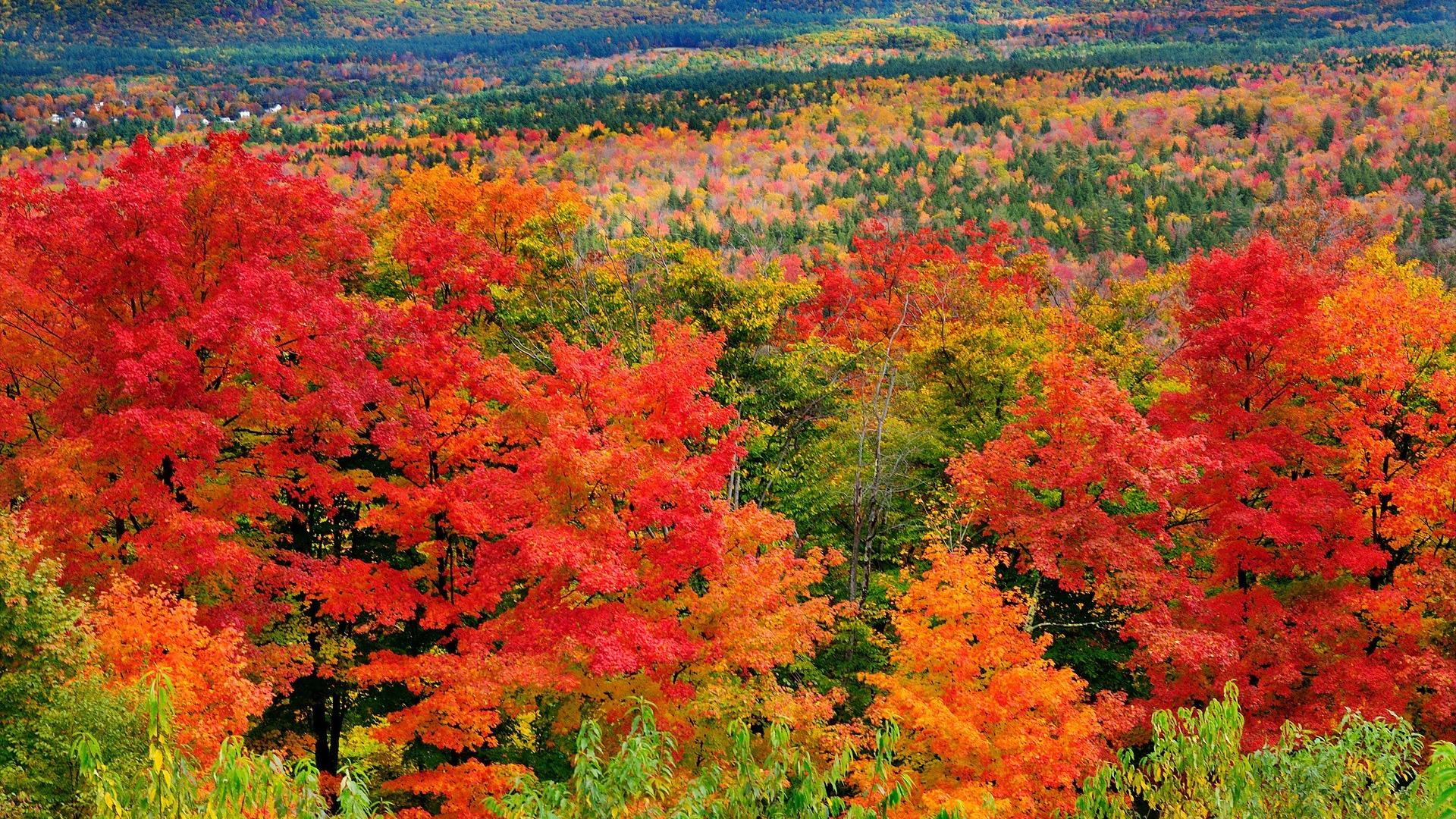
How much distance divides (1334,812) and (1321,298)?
2094cm

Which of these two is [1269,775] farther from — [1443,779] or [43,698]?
[43,698]

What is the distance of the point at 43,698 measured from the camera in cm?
1422

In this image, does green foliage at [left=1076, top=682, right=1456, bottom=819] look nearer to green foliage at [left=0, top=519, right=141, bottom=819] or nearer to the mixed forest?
the mixed forest

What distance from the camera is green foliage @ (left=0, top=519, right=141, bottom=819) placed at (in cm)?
1307

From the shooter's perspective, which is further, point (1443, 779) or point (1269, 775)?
point (1269, 775)

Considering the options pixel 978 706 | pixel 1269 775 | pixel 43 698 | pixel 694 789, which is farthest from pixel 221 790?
pixel 978 706

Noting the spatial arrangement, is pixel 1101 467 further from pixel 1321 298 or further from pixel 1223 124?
pixel 1223 124

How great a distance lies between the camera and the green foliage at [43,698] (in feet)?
42.9

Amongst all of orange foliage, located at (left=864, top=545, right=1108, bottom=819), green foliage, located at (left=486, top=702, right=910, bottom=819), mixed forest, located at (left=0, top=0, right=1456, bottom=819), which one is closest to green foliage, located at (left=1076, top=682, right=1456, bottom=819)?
mixed forest, located at (left=0, top=0, right=1456, bottom=819)

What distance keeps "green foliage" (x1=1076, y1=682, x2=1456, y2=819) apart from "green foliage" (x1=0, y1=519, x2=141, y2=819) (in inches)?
485

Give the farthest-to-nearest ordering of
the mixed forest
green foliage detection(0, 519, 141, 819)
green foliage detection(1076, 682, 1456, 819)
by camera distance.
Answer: the mixed forest → green foliage detection(0, 519, 141, 819) → green foliage detection(1076, 682, 1456, 819)

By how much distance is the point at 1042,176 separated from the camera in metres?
134

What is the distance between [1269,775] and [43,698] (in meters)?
15.5

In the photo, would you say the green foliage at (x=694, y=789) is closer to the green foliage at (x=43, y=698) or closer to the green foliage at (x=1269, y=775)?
the green foliage at (x=1269, y=775)
